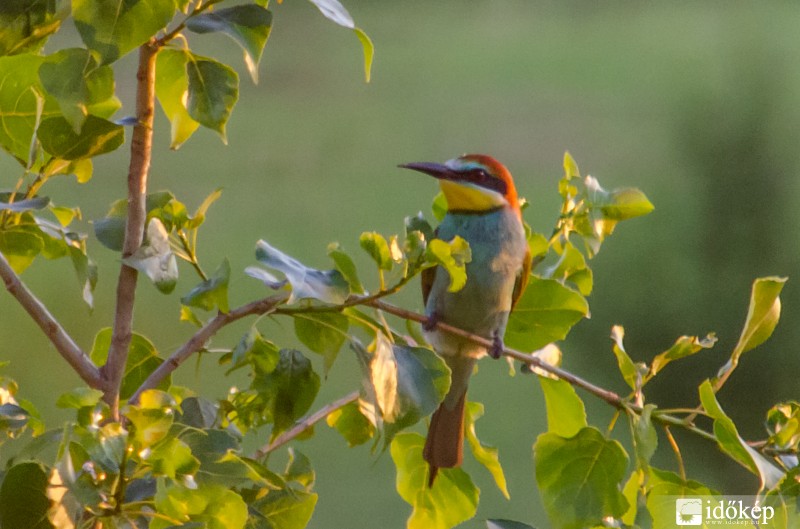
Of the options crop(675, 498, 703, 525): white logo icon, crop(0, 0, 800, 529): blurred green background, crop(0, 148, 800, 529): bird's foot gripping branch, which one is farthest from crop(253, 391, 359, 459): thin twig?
crop(0, 0, 800, 529): blurred green background

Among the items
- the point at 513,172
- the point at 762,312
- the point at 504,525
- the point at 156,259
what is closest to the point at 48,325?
the point at 156,259

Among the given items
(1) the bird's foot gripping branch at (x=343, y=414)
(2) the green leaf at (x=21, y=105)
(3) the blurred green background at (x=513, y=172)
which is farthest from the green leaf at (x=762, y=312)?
(3) the blurred green background at (x=513, y=172)

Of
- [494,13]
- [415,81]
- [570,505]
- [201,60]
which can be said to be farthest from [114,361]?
[494,13]

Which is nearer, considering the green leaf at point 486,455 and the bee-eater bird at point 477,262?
the green leaf at point 486,455

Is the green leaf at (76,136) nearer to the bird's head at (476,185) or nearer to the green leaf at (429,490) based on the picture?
the green leaf at (429,490)

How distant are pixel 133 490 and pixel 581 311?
33 centimetres

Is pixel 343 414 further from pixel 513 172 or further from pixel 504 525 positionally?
pixel 513 172

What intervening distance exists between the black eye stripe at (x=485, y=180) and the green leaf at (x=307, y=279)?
471 millimetres

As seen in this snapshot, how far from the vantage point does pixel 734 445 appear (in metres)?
0.51

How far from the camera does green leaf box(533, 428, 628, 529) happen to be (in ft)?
1.90

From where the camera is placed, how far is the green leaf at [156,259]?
1.61ft

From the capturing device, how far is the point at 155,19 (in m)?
0.45

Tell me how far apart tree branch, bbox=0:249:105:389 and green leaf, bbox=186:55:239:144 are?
0.44ft

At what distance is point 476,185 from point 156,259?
51 centimetres
